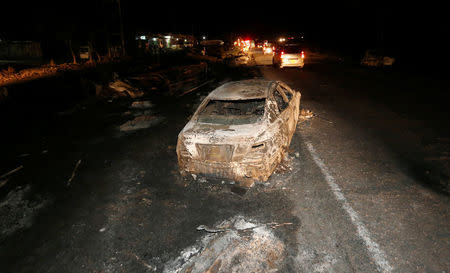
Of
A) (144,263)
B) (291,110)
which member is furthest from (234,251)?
(291,110)

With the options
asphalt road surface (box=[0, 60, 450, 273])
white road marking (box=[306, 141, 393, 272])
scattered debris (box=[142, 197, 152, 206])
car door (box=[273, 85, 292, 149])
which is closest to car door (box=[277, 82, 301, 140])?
car door (box=[273, 85, 292, 149])

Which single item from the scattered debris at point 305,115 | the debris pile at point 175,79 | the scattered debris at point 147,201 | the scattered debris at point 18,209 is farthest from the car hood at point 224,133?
the debris pile at point 175,79

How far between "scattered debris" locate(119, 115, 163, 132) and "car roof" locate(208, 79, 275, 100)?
3477mm

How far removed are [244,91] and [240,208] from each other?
2473mm

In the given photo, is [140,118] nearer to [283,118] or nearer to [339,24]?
[283,118]

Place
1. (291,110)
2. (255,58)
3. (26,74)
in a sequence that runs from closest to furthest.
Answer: (291,110)
(26,74)
(255,58)

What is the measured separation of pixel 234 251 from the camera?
3084 millimetres

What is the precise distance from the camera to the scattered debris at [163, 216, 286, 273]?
2877 mm

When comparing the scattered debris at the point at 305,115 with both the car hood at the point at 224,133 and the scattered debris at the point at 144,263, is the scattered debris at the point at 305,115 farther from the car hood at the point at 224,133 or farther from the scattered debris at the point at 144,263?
the scattered debris at the point at 144,263

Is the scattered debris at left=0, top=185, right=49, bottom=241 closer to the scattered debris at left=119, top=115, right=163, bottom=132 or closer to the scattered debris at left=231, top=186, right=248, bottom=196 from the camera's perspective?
the scattered debris at left=231, top=186, right=248, bottom=196

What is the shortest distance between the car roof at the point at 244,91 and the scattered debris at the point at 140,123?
3.48 metres

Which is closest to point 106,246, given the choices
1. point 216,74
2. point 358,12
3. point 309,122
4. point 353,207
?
point 353,207

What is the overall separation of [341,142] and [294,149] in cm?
117

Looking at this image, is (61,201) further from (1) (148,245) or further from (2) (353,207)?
(2) (353,207)
